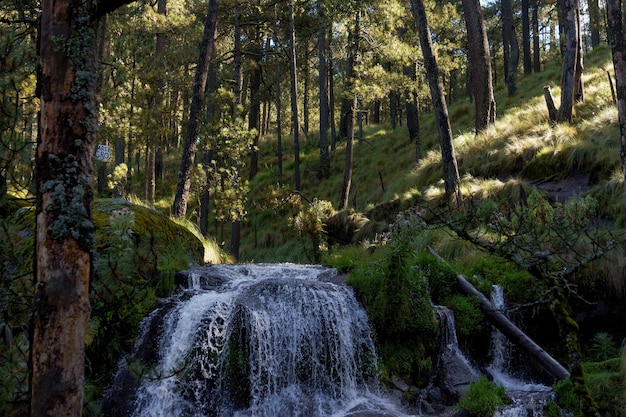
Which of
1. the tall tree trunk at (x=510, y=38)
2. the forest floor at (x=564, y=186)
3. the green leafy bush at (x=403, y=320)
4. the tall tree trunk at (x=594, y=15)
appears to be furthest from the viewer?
the tall tree trunk at (x=594, y=15)

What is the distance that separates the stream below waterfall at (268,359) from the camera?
6266 millimetres

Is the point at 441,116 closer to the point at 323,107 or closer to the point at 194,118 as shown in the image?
the point at 194,118

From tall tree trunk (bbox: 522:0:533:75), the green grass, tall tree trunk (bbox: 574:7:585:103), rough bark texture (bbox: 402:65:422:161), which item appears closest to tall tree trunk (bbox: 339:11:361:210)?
the green grass

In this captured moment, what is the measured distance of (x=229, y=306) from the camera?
7305 millimetres

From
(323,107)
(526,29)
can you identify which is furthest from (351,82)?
(526,29)

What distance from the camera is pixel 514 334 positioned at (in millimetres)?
7004

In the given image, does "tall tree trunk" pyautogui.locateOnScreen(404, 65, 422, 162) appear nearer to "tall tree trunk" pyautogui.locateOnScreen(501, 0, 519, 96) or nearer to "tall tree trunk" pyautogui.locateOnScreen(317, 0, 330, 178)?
"tall tree trunk" pyautogui.locateOnScreen(317, 0, 330, 178)

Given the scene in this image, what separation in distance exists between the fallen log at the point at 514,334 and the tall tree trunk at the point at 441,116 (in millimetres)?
3281

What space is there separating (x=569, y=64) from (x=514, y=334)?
9332 mm

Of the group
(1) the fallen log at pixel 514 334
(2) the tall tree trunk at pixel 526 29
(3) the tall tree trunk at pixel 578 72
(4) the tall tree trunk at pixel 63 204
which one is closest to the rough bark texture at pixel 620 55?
(1) the fallen log at pixel 514 334

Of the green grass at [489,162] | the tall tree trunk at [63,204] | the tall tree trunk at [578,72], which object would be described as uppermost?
the tall tree trunk at [578,72]

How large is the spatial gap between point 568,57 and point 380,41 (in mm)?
5350

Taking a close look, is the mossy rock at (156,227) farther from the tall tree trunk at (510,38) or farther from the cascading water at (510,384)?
Answer: the tall tree trunk at (510,38)

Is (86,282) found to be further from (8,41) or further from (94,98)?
(8,41)
